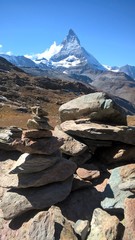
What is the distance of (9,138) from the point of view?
2275cm

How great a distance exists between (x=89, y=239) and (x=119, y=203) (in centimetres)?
285

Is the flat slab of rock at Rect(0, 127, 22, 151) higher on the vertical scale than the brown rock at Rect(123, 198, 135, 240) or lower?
higher

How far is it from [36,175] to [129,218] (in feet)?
17.9

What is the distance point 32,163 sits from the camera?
18.0 meters

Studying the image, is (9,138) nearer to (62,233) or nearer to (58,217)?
(58,217)

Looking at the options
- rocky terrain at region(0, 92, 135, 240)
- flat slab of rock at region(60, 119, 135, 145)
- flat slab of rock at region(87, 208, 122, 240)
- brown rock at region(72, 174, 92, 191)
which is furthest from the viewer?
flat slab of rock at region(60, 119, 135, 145)

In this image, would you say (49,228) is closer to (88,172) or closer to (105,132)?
(88,172)

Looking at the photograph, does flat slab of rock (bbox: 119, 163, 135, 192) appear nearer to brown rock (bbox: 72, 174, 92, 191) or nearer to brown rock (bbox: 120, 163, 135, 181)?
brown rock (bbox: 120, 163, 135, 181)

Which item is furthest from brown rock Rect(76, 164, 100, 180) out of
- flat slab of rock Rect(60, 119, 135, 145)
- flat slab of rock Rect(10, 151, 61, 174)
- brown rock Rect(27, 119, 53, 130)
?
brown rock Rect(27, 119, 53, 130)

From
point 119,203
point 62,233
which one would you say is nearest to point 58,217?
point 62,233

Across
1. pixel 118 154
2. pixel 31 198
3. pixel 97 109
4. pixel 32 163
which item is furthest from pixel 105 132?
pixel 31 198

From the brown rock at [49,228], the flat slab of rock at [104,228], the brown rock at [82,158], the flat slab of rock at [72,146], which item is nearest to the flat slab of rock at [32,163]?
the brown rock at [49,228]

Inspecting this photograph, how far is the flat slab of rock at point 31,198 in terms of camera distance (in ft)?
57.0

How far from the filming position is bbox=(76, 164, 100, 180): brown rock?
20.8m
